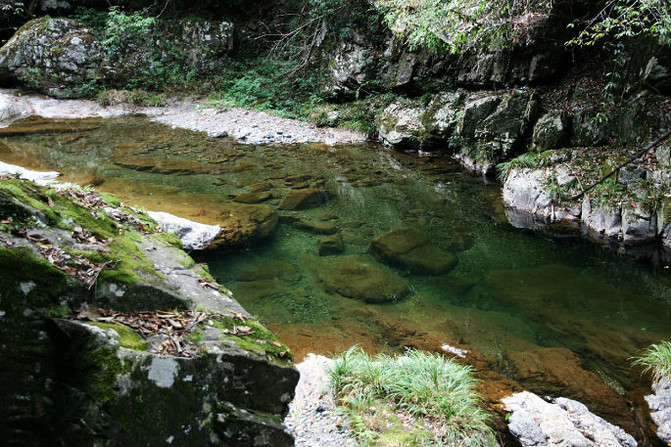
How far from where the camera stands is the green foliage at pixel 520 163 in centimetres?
934

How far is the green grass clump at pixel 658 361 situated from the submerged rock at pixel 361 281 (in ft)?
9.20

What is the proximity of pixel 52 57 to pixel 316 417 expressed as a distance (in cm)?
2037

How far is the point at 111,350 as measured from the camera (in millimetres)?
1913

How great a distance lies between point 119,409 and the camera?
1.84 m

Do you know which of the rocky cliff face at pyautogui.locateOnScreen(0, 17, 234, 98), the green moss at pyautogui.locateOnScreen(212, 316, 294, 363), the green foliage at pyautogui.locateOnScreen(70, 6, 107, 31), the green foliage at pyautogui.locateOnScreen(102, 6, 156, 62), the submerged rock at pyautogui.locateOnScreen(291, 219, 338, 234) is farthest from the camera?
the green foliage at pyautogui.locateOnScreen(70, 6, 107, 31)

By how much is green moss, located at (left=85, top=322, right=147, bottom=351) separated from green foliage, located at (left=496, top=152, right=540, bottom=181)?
934 cm

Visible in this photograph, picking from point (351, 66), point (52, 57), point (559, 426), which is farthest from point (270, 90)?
point (559, 426)

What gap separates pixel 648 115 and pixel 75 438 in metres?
10.4

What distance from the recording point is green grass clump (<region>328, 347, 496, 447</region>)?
3004mm

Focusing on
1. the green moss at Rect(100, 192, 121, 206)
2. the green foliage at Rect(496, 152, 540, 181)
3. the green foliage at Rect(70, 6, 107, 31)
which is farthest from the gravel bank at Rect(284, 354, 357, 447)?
the green foliage at Rect(70, 6, 107, 31)

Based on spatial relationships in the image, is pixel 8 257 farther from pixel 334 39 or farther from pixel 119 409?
pixel 334 39

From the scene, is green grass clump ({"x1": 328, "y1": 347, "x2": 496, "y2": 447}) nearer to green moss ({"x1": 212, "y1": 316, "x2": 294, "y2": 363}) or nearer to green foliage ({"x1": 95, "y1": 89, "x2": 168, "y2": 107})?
green moss ({"x1": 212, "y1": 316, "x2": 294, "y2": 363})

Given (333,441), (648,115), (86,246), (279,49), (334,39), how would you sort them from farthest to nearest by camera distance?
(279,49) < (334,39) < (648,115) < (333,441) < (86,246)

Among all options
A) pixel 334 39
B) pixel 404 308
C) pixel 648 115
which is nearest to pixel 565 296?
pixel 404 308
